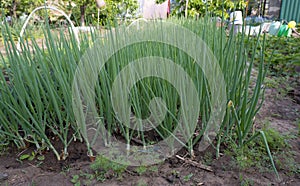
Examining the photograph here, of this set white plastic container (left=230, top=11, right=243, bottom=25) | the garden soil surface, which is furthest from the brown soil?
white plastic container (left=230, top=11, right=243, bottom=25)

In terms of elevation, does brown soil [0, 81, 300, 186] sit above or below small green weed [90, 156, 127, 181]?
below

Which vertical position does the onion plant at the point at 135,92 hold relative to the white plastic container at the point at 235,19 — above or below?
below

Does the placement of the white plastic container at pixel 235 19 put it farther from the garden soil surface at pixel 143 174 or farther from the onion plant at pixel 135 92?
the garden soil surface at pixel 143 174

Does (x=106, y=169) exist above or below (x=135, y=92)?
below

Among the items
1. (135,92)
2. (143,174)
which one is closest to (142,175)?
(143,174)

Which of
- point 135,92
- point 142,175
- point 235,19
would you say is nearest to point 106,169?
point 142,175

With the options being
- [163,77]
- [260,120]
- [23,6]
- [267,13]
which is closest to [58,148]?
[163,77]

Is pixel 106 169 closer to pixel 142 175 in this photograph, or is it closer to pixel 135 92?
pixel 142 175

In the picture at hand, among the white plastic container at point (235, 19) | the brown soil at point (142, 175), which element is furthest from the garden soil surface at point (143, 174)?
the white plastic container at point (235, 19)

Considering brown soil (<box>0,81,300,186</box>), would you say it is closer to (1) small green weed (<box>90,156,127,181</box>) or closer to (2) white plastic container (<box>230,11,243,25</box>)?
(1) small green weed (<box>90,156,127,181</box>)

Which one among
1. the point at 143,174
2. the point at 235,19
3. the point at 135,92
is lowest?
the point at 143,174

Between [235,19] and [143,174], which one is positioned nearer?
[143,174]

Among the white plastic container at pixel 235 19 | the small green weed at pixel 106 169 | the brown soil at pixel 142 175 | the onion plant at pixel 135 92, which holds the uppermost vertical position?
the white plastic container at pixel 235 19

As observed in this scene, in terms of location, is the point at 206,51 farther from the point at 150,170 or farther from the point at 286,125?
the point at 286,125
